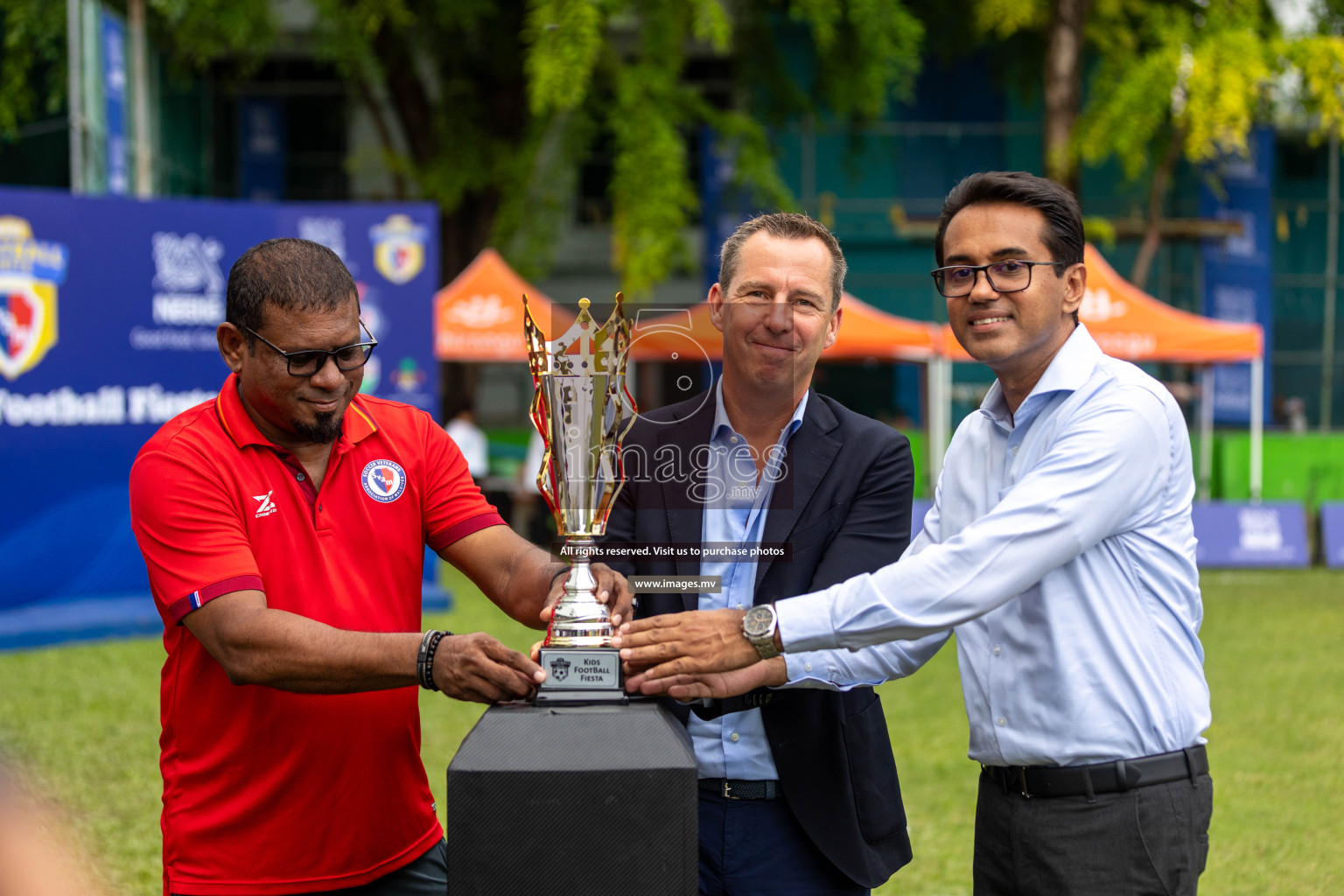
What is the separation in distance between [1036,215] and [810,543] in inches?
28.7

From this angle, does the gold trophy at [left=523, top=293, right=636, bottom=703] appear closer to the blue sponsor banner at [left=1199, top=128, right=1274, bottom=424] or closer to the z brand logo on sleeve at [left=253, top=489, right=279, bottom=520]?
the z brand logo on sleeve at [left=253, top=489, right=279, bottom=520]

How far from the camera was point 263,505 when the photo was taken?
93.2 inches

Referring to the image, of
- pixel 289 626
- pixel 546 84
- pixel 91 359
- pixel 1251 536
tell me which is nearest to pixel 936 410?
pixel 1251 536

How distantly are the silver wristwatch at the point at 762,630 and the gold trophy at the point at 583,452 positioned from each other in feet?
0.77

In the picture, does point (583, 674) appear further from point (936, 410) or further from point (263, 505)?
point (936, 410)

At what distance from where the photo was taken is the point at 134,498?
7.63ft

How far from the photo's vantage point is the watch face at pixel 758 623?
84.4 inches

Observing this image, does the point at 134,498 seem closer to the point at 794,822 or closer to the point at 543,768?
the point at 543,768

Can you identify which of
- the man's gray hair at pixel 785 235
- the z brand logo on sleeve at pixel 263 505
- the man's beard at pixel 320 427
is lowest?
the z brand logo on sleeve at pixel 263 505

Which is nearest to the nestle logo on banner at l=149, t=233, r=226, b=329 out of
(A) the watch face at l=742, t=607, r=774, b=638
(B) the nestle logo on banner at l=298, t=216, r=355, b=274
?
(B) the nestle logo on banner at l=298, t=216, r=355, b=274

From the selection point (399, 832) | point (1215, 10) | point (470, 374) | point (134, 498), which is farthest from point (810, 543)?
point (1215, 10)

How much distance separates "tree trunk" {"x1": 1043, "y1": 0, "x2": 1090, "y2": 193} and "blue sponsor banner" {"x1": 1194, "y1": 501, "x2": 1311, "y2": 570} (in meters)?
4.75

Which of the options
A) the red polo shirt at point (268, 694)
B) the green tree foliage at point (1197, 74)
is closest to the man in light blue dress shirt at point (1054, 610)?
the red polo shirt at point (268, 694)

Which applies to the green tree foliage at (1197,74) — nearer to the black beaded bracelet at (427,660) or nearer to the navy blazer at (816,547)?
the navy blazer at (816,547)
